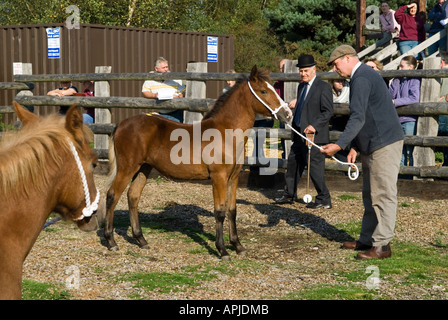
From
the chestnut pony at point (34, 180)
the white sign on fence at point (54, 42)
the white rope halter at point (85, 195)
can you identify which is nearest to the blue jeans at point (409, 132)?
the white rope halter at point (85, 195)

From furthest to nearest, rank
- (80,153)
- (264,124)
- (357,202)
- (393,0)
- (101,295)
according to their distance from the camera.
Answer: (393,0) < (264,124) < (357,202) < (101,295) < (80,153)

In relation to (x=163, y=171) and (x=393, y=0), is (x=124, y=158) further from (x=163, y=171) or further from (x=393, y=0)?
(x=393, y=0)

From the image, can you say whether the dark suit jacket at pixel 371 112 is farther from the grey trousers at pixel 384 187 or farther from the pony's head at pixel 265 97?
the pony's head at pixel 265 97

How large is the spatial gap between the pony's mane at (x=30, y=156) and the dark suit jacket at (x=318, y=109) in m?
5.73

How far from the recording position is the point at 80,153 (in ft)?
10.8

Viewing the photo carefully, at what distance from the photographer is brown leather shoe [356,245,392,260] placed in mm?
6191

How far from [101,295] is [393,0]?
2004cm

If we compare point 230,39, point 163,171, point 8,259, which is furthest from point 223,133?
point 230,39

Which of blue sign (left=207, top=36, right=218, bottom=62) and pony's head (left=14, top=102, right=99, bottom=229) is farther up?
blue sign (left=207, top=36, right=218, bottom=62)

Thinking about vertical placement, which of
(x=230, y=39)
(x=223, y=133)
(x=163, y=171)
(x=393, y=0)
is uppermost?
(x=393, y=0)

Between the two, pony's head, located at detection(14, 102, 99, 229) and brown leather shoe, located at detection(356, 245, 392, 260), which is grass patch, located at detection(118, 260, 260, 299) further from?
pony's head, located at detection(14, 102, 99, 229)

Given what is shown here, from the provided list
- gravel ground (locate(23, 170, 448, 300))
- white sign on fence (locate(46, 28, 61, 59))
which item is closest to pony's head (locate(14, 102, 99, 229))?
gravel ground (locate(23, 170, 448, 300))

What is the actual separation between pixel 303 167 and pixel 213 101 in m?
1.94

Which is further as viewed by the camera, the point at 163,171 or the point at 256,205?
the point at 256,205
